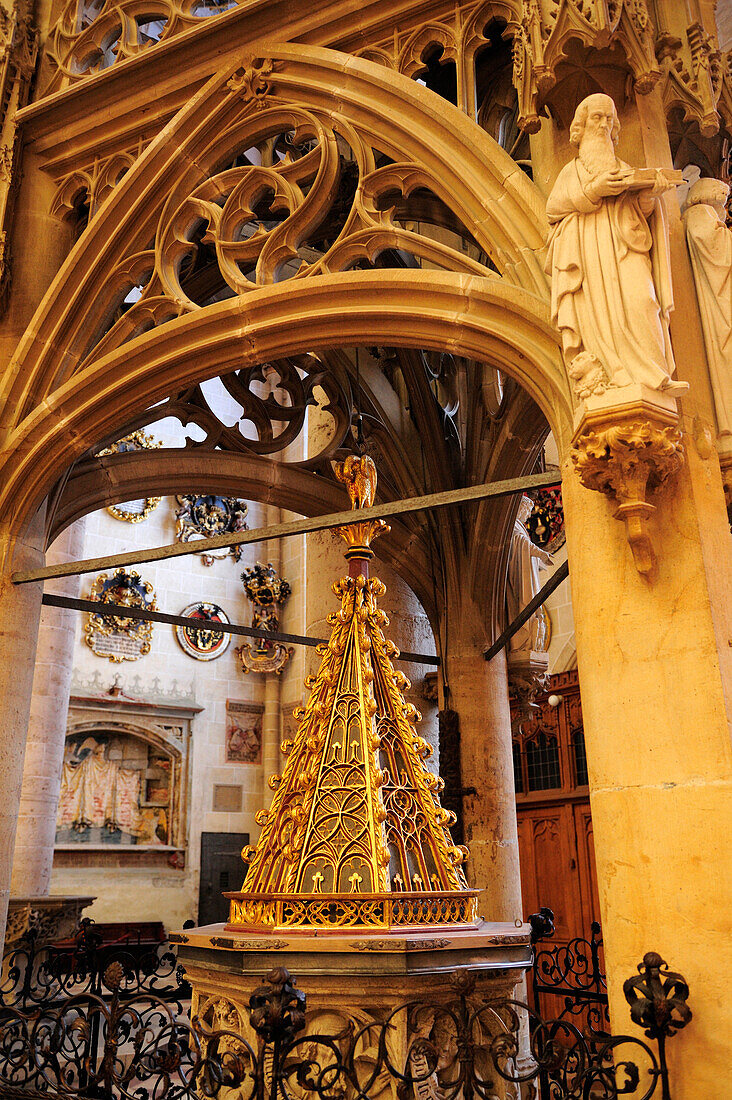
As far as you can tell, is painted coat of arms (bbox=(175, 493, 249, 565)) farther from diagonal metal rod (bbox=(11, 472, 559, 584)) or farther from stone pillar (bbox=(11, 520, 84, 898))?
diagonal metal rod (bbox=(11, 472, 559, 584))

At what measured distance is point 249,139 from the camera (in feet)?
15.6

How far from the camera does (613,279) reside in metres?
3.01

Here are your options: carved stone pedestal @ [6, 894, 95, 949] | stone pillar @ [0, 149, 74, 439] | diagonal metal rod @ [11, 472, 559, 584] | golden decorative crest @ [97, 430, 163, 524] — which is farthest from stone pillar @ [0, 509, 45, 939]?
golden decorative crest @ [97, 430, 163, 524]

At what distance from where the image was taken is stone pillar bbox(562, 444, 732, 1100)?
262 centimetres

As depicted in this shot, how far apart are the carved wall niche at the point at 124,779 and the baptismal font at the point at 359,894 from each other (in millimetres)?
10719

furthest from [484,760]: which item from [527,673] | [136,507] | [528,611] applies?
[136,507]

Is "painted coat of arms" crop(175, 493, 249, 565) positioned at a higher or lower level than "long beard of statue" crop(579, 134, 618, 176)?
higher

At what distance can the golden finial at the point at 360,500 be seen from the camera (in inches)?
156

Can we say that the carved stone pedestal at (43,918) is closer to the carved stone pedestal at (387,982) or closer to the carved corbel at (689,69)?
the carved stone pedestal at (387,982)

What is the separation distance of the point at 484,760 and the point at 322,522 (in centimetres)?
235

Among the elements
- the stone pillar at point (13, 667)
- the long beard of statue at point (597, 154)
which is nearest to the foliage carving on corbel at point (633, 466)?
the long beard of statue at point (597, 154)

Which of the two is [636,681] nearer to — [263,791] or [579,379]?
[579,379]

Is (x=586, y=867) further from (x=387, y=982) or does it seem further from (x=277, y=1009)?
(x=277, y=1009)

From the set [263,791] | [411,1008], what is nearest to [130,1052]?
[411,1008]
